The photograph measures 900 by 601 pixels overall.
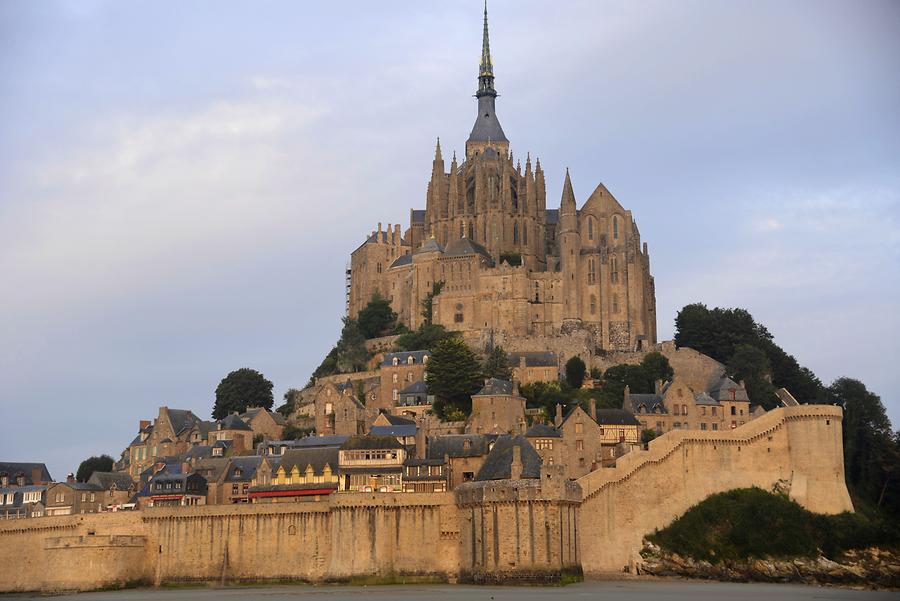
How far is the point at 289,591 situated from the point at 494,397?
2197cm

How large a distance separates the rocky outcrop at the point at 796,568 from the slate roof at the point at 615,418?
11.4 m

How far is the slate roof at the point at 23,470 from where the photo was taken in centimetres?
9649

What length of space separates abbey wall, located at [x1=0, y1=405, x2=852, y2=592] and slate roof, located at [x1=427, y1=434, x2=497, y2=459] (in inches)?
249

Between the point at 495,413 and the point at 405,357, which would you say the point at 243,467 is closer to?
the point at 495,413

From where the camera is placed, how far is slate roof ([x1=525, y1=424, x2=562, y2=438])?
76.1m

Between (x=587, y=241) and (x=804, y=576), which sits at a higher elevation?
(x=587, y=241)

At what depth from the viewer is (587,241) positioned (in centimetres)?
10100

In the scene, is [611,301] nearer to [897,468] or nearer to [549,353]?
[549,353]

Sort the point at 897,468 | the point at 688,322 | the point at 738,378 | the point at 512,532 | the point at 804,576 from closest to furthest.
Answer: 1. the point at 512,532
2. the point at 804,576
3. the point at 897,468
4. the point at 738,378
5. the point at 688,322

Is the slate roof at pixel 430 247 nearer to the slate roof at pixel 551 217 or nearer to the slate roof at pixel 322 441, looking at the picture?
the slate roof at pixel 551 217

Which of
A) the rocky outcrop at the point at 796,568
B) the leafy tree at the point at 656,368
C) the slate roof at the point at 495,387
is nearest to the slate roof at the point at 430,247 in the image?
the leafy tree at the point at 656,368

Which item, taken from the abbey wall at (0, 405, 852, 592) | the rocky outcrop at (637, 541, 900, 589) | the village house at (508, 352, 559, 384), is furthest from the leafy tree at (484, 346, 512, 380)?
the rocky outcrop at (637, 541, 900, 589)

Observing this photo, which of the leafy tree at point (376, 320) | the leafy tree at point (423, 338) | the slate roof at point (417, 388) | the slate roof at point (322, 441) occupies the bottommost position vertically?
the slate roof at point (322, 441)

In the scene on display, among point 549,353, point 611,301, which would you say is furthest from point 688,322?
point 549,353
